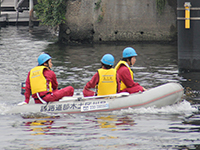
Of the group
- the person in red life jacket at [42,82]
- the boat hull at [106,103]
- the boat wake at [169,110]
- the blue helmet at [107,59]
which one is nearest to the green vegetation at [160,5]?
the boat wake at [169,110]

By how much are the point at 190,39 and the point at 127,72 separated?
537 centimetres

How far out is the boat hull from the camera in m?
9.93

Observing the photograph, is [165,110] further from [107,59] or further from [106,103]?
[107,59]

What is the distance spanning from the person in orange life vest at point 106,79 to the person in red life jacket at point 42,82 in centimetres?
86

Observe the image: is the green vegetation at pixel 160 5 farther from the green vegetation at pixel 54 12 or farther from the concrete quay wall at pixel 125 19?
the green vegetation at pixel 54 12

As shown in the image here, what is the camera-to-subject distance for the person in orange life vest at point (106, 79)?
32.8ft

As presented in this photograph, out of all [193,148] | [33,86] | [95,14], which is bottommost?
[193,148]

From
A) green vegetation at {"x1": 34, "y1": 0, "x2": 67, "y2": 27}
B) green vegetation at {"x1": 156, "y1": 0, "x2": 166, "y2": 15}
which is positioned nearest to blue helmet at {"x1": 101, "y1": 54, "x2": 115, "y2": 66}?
green vegetation at {"x1": 156, "y1": 0, "x2": 166, "y2": 15}

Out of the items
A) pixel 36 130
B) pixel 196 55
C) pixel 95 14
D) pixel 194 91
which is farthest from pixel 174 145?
pixel 95 14

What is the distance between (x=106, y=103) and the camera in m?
9.94

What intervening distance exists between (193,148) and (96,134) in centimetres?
186

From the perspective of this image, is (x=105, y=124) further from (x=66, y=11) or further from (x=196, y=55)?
(x=66, y=11)

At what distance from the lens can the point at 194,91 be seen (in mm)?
12336

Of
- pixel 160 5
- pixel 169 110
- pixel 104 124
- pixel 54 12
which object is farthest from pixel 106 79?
pixel 54 12
